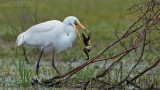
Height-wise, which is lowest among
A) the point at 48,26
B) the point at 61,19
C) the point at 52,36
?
the point at 52,36

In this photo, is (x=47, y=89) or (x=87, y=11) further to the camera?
(x=87, y=11)

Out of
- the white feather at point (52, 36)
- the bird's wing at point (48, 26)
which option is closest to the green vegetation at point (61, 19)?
the white feather at point (52, 36)

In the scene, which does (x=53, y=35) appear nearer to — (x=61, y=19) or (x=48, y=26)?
(x=48, y=26)

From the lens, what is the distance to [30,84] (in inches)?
216

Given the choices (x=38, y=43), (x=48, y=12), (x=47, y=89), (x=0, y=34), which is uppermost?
(x=48, y=12)

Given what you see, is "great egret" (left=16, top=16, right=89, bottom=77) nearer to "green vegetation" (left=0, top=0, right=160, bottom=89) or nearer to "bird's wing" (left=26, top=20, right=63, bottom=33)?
"bird's wing" (left=26, top=20, right=63, bottom=33)

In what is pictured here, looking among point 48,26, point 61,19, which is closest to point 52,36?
point 48,26

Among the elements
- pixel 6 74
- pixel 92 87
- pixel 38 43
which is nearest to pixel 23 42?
pixel 38 43

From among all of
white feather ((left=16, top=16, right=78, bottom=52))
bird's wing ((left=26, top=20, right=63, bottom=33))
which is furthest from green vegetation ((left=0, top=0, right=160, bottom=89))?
bird's wing ((left=26, top=20, right=63, bottom=33))

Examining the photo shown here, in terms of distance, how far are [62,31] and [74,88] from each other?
1120 mm

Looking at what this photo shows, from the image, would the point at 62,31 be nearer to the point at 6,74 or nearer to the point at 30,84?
the point at 30,84

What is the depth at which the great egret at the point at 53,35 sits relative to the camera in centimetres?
556

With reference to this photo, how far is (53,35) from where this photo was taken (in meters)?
5.85

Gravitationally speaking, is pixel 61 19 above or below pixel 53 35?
above
